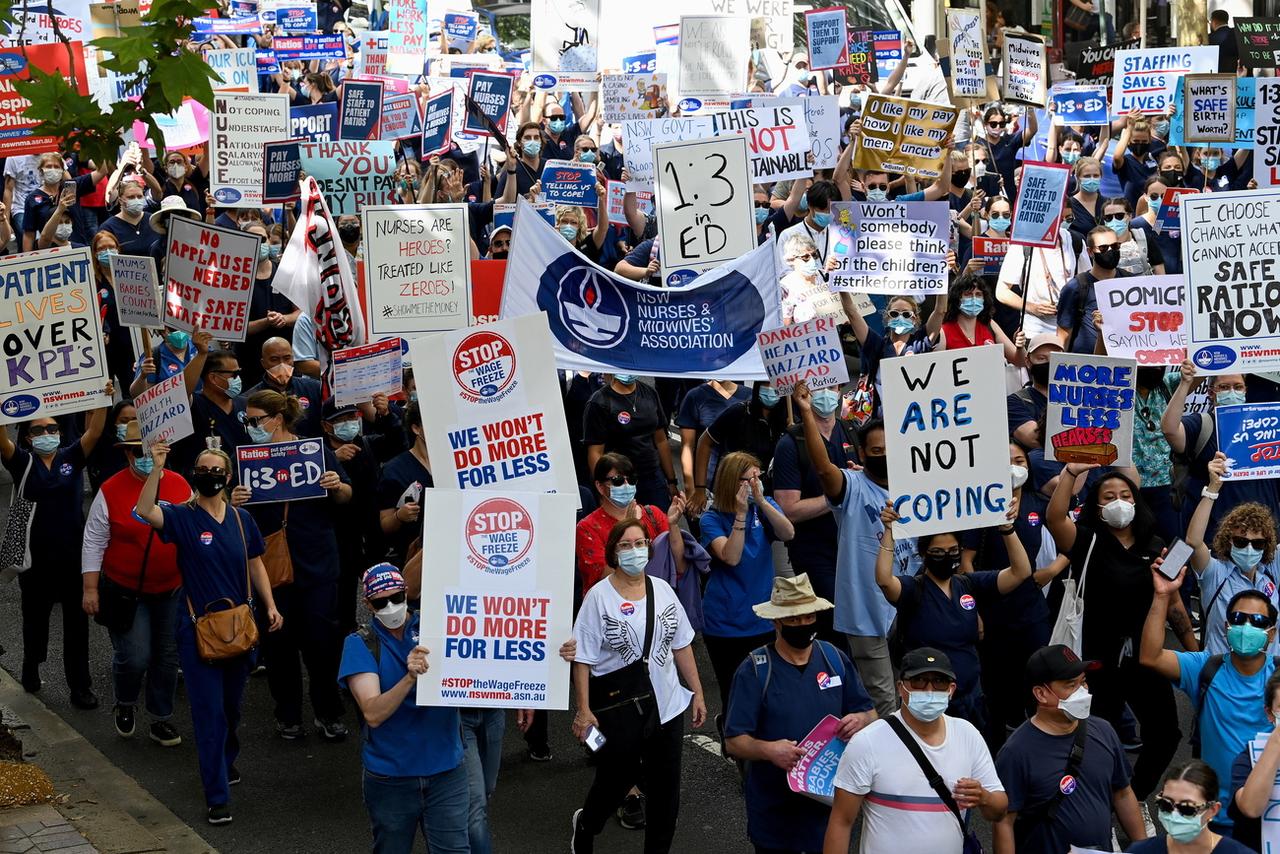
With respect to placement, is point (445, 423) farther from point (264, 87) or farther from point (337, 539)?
point (264, 87)

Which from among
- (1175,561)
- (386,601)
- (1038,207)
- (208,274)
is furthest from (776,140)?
(386,601)

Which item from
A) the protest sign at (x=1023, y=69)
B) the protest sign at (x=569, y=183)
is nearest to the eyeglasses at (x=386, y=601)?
the protest sign at (x=569, y=183)

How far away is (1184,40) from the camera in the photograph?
3191 cm

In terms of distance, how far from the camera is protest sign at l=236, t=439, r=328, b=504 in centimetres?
959

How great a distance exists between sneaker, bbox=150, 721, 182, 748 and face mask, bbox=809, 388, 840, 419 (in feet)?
13.5

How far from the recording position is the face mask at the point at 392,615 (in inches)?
278

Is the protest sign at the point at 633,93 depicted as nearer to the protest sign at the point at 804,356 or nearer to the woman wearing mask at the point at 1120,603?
the protest sign at the point at 804,356

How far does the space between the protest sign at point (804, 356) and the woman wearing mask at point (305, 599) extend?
258 cm

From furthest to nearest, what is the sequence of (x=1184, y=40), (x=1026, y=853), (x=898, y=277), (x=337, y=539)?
(x=1184, y=40) → (x=898, y=277) → (x=337, y=539) → (x=1026, y=853)

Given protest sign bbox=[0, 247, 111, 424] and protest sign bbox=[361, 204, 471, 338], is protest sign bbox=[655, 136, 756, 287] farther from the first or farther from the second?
protest sign bbox=[0, 247, 111, 424]

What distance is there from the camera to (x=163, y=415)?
9586 mm

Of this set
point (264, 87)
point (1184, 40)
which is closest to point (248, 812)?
point (264, 87)

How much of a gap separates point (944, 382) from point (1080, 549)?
117 centimetres

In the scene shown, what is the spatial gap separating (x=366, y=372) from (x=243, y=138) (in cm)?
591
